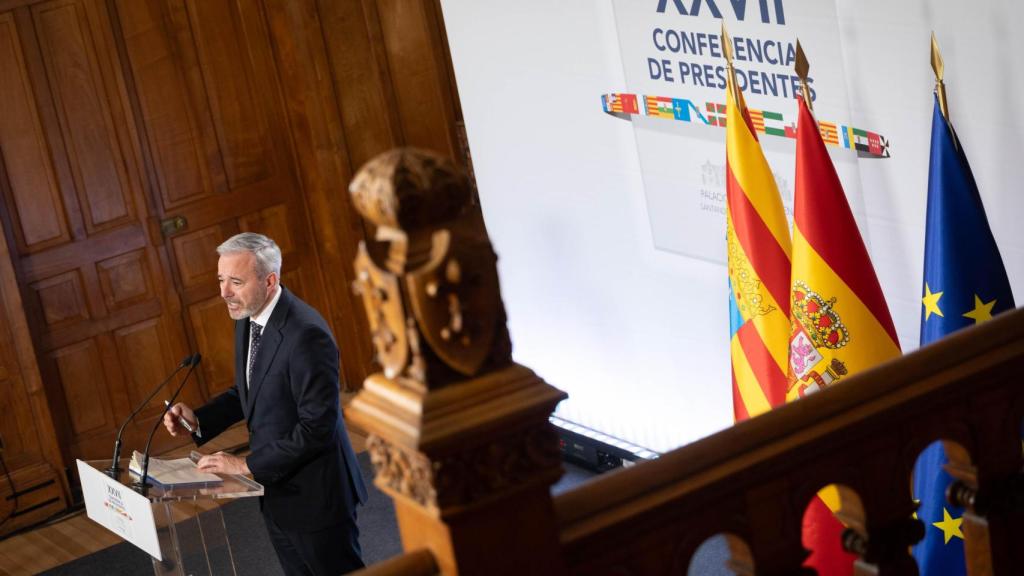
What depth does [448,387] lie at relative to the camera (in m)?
1.06

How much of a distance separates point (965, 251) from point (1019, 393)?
5.25ft

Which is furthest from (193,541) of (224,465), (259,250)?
(259,250)

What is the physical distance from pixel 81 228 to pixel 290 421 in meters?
3.36

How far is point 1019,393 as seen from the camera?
55.3 inches

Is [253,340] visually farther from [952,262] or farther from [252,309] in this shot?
[952,262]

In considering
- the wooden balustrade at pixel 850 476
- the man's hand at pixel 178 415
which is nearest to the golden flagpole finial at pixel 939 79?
the wooden balustrade at pixel 850 476

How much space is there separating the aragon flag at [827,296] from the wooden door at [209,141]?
4.39 m

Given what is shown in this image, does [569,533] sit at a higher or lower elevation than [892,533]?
higher

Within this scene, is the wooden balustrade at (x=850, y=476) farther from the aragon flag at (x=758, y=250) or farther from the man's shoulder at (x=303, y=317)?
the man's shoulder at (x=303, y=317)

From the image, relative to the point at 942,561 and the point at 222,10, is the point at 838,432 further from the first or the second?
the point at 222,10

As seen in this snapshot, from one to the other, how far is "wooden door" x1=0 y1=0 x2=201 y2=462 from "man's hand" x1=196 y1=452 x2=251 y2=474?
321cm

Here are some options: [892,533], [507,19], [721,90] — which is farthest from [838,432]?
[507,19]

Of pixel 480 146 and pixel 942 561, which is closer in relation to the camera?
pixel 942 561

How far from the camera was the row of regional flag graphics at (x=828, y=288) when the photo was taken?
2914 mm
